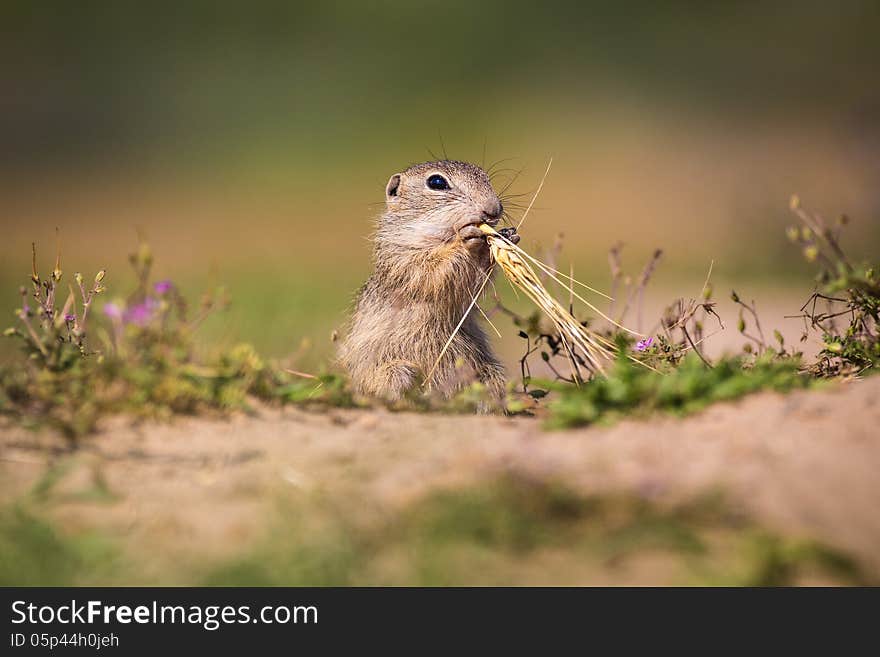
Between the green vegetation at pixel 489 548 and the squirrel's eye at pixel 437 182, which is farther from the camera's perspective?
the squirrel's eye at pixel 437 182

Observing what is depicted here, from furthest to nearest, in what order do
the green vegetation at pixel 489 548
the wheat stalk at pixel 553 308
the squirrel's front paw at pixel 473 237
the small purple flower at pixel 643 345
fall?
the squirrel's front paw at pixel 473 237, the small purple flower at pixel 643 345, the wheat stalk at pixel 553 308, the green vegetation at pixel 489 548

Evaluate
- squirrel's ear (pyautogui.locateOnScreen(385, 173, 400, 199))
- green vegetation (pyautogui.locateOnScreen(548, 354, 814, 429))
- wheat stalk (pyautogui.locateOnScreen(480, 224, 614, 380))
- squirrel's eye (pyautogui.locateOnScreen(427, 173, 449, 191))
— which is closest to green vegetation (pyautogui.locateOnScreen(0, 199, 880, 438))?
green vegetation (pyautogui.locateOnScreen(548, 354, 814, 429))

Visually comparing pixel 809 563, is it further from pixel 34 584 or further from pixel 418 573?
pixel 34 584

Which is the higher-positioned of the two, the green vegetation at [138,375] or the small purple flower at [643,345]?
the small purple flower at [643,345]

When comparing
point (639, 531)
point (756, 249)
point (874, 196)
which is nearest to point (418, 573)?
point (639, 531)

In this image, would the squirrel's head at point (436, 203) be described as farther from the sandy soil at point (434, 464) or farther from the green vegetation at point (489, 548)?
the green vegetation at point (489, 548)

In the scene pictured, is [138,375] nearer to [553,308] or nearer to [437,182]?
[553,308]

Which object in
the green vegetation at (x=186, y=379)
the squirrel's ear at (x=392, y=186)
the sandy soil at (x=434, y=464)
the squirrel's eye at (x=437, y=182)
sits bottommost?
the sandy soil at (x=434, y=464)

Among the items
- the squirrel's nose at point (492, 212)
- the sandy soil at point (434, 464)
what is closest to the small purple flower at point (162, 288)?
the sandy soil at point (434, 464)

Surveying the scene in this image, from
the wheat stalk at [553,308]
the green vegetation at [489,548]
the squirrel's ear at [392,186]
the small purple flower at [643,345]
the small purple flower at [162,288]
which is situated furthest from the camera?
the squirrel's ear at [392,186]
